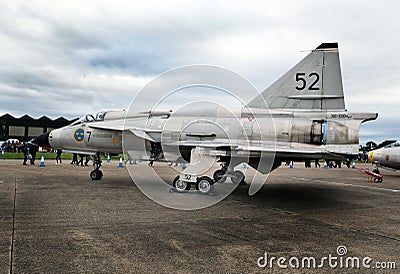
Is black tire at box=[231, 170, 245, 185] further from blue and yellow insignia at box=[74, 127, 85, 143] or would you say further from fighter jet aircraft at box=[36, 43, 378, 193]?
blue and yellow insignia at box=[74, 127, 85, 143]

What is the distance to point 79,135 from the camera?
15242 mm

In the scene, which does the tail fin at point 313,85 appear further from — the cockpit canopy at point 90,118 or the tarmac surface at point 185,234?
the cockpit canopy at point 90,118

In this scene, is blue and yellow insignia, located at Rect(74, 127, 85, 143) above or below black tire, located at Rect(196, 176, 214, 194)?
above

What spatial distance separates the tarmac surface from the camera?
4652 mm

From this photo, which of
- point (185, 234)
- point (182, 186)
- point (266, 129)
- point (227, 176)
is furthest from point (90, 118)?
point (185, 234)

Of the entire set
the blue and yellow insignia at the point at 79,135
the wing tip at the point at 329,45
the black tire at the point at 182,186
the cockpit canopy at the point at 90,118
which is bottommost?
the black tire at the point at 182,186

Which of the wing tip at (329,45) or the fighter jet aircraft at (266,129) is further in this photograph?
the wing tip at (329,45)

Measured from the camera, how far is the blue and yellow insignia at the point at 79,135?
15.2 metres

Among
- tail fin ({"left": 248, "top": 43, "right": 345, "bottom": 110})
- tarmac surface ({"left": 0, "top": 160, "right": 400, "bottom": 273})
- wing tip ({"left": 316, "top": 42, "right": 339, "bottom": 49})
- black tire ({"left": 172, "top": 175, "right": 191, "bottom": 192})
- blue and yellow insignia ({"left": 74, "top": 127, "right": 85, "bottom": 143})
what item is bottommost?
tarmac surface ({"left": 0, "top": 160, "right": 400, "bottom": 273})

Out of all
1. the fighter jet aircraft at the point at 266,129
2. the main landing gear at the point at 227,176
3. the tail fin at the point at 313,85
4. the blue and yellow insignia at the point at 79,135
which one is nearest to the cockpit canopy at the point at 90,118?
the blue and yellow insignia at the point at 79,135

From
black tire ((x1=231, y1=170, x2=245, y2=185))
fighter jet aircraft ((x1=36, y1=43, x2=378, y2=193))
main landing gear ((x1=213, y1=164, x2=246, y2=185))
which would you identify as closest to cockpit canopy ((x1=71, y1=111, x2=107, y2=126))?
fighter jet aircraft ((x1=36, y1=43, x2=378, y2=193))

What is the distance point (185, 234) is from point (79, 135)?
10470mm

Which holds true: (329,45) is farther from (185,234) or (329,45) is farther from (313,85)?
(185,234)

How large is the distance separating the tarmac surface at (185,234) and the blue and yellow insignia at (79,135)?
471cm
